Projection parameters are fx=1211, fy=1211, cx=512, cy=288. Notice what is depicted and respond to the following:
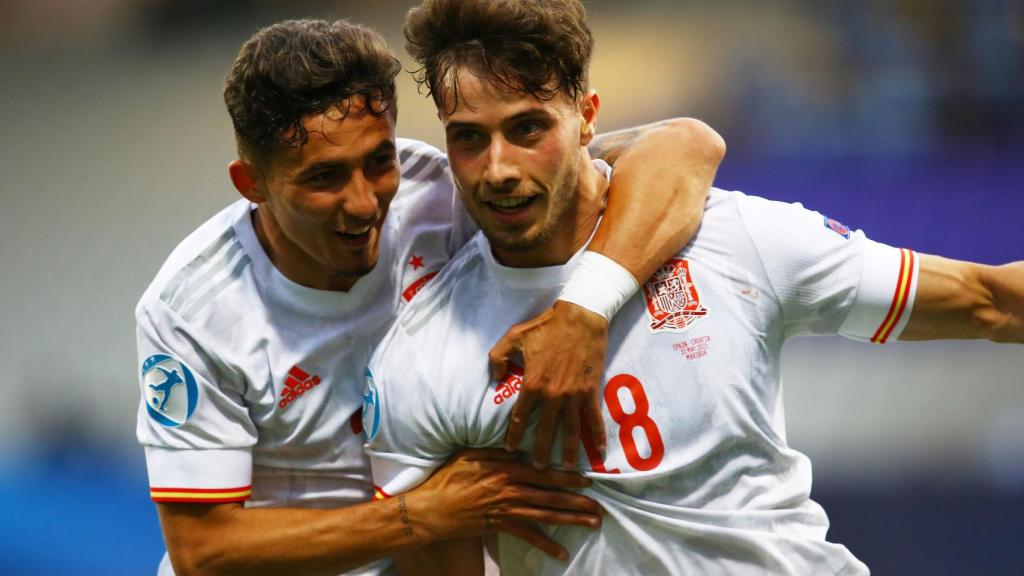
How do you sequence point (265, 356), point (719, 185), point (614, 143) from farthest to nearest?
point (719, 185)
point (614, 143)
point (265, 356)

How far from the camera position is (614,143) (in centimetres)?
272

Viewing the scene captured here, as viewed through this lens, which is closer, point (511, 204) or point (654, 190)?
point (511, 204)

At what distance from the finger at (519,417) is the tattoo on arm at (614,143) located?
0.63 m

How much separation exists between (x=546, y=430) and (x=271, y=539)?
687 millimetres

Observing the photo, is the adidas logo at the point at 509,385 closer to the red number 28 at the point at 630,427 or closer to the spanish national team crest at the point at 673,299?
the red number 28 at the point at 630,427

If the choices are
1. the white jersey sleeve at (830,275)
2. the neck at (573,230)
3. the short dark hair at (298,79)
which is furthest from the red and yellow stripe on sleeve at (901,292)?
the short dark hair at (298,79)

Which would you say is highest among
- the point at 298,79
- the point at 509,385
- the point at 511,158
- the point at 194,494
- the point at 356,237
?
the point at 298,79

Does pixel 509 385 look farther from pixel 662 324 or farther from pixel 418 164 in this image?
pixel 418 164

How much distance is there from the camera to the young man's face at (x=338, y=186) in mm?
2439

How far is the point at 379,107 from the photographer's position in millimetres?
2496

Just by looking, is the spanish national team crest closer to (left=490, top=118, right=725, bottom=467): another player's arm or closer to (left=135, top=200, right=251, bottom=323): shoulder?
(left=490, top=118, right=725, bottom=467): another player's arm

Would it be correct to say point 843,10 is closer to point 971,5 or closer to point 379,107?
point 971,5

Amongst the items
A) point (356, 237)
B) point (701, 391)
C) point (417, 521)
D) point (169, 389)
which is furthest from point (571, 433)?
point (169, 389)

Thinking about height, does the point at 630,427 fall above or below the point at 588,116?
below
